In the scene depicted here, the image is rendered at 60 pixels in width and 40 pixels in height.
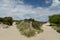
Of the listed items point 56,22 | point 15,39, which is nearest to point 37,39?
point 15,39

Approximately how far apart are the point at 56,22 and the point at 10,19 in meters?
23.3

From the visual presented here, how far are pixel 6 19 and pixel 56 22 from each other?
24.2 m

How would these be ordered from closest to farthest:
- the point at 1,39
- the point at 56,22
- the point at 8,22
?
the point at 1,39, the point at 8,22, the point at 56,22

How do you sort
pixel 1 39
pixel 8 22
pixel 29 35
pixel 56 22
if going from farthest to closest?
pixel 56 22, pixel 8 22, pixel 29 35, pixel 1 39

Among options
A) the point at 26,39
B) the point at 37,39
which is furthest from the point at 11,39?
the point at 37,39

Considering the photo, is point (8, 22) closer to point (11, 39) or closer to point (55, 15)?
point (55, 15)

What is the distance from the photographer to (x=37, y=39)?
800 inches

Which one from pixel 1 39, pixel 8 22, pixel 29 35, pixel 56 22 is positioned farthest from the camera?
pixel 56 22

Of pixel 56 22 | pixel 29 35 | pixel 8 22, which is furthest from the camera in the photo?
pixel 56 22

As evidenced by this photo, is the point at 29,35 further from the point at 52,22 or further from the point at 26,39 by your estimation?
the point at 52,22

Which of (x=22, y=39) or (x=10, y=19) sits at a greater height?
(x=22, y=39)

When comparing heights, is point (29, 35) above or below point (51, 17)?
above

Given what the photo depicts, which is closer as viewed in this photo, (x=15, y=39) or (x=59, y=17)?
(x=15, y=39)

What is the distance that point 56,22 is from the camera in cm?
7981
